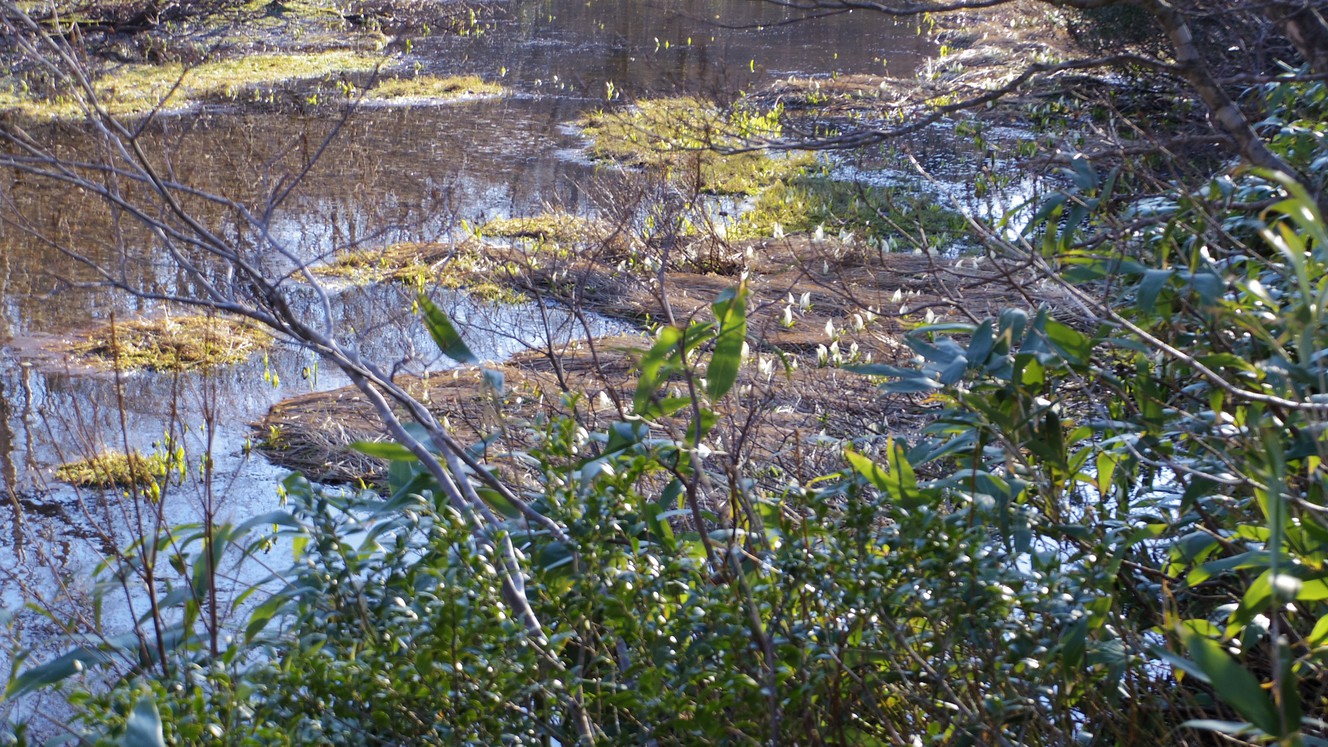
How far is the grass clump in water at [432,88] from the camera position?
1562cm

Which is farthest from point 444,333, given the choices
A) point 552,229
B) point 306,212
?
point 306,212

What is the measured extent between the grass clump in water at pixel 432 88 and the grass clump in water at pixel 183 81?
688 millimetres

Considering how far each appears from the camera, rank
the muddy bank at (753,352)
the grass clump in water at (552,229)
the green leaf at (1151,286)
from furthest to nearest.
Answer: the grass clump in water at (552,229)
the muddy bank at (753,352)
the green leaf at (1151,286)

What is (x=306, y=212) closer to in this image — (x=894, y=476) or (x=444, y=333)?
(x=444, y=333)

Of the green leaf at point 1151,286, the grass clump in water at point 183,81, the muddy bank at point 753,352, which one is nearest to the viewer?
the green leaf at point 1151,286

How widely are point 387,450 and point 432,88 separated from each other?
49.1ft

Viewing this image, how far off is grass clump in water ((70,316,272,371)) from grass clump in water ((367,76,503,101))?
8.54m

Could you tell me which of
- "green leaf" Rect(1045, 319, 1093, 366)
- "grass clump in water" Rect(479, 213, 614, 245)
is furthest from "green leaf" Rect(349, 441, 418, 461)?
"grass clump in water" Rect(479, 213, 614, 245)

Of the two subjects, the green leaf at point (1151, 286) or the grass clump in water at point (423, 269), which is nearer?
the green leaf at point (1151, 286)

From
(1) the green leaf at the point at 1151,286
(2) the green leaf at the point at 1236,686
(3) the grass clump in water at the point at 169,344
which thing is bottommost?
(3) the grass clump in water at the point at 169,344

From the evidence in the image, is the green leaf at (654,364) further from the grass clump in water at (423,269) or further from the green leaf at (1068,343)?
the grass clump in water at (423,269)

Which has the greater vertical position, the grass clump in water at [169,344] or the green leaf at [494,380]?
the green leaf at [494,380]

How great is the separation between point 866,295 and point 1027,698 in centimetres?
568

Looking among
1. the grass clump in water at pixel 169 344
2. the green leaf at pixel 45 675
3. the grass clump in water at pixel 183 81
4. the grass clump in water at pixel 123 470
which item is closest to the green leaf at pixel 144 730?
the green leaf at pixel 45 675
